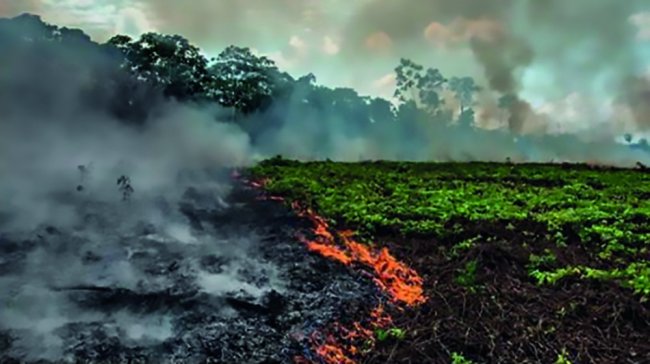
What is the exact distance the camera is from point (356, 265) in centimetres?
1069

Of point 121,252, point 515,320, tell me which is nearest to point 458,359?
point 515,320

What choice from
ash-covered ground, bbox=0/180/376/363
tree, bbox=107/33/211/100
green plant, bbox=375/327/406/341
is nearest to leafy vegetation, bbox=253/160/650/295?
green plant, bbox=375/327/406/341

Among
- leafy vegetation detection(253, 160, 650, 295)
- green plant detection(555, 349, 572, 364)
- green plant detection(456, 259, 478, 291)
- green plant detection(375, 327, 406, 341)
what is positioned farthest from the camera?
leafy vegetation detection(253, 160, 650, 295)

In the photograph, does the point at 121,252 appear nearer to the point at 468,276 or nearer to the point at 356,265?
the point at 356,265

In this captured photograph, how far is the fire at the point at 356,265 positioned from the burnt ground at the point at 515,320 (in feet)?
0.71

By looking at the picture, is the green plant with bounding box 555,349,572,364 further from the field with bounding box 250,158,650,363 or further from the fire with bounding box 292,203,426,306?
the fire with bounding box 292,203,426,306

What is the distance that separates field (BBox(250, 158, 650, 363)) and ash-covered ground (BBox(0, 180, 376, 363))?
4.15 ft

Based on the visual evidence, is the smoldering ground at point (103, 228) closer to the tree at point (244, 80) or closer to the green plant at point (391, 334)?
the green plant at point (391, 334)

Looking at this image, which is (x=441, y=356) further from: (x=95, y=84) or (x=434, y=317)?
(x=95, y=84)

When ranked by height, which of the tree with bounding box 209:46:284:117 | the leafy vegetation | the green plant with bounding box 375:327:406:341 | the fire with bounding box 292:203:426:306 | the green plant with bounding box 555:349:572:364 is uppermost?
the tree with bounding box 209:46:284:117

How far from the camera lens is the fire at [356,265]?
8.12 meters

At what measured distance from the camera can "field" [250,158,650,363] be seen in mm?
8188

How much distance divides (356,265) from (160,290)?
3126 mm

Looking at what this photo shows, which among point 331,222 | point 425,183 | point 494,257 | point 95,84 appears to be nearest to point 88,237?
point 331,222
